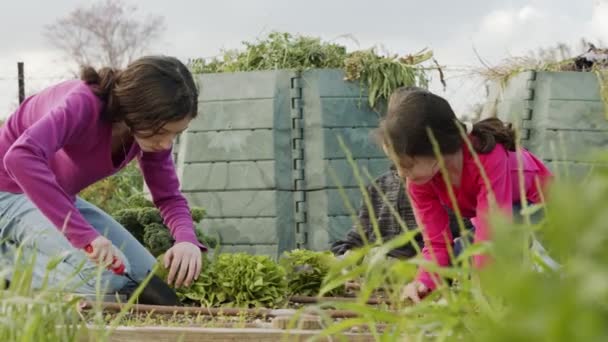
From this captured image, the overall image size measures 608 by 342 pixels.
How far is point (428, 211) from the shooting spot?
3.22m

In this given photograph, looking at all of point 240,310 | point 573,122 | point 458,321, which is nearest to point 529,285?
point 458,321

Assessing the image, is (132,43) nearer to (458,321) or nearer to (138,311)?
(138,311)

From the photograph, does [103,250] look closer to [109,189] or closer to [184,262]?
[184,262]

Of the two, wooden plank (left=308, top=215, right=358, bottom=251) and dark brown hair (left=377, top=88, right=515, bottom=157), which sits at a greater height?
dark brown hair (left=377, top=88, right=515, bottom=157)

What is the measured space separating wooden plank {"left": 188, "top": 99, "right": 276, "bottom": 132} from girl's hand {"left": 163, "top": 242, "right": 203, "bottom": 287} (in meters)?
2.68

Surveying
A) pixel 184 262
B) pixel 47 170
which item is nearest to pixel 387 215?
pixel 184 262

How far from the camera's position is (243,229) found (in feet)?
20.0

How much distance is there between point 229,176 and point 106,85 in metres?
2.83

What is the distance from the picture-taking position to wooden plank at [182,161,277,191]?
602cm

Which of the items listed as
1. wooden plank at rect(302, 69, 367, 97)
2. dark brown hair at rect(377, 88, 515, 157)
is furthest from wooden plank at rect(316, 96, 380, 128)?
dark brown hair at rect(377, 88, 515, 157)

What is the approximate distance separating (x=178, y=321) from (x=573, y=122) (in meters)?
3.50

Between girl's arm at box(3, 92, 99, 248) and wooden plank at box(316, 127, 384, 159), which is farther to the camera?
wooden plank at box(316, 127, 384, 159)

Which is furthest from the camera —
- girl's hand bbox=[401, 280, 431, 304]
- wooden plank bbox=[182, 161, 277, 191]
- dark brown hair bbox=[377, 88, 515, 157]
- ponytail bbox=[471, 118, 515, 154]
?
wooden plank bbox=[182, 161, 277, 191]

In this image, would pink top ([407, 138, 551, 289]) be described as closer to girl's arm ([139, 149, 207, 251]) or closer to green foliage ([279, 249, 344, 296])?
green foliage ([279, 249, 344, 296])
